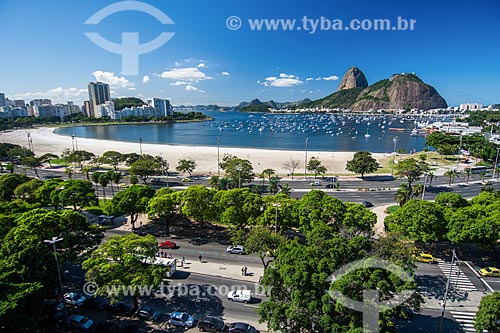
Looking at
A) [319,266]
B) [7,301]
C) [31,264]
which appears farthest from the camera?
[31,264]

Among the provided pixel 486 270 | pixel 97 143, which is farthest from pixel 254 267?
pixel 97 143

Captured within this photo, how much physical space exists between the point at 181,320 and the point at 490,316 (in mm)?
18104

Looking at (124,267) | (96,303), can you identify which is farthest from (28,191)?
(124,267)

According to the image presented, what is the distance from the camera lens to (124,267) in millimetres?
19234

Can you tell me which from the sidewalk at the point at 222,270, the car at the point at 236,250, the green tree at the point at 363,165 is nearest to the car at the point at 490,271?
the sidewalk at the point at 222,270

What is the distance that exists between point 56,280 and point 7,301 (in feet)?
13.5

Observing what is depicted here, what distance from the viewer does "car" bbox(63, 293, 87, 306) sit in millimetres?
20484

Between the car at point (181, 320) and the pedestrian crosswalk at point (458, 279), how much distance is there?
2092 cm

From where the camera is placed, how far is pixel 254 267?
26219 mm

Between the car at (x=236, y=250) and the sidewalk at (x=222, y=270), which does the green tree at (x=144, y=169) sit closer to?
the sidewalk at (x=222, y=270)

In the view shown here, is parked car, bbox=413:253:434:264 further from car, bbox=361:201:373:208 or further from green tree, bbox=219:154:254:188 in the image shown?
green tree, bbox=219:154:254:188

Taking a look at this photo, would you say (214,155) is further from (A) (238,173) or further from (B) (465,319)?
(B) (465,319)

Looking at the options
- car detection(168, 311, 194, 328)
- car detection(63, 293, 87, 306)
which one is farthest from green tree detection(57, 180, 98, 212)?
car detection(168, 311, 194, 328)

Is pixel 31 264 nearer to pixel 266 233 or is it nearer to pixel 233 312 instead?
pixel 233 312
